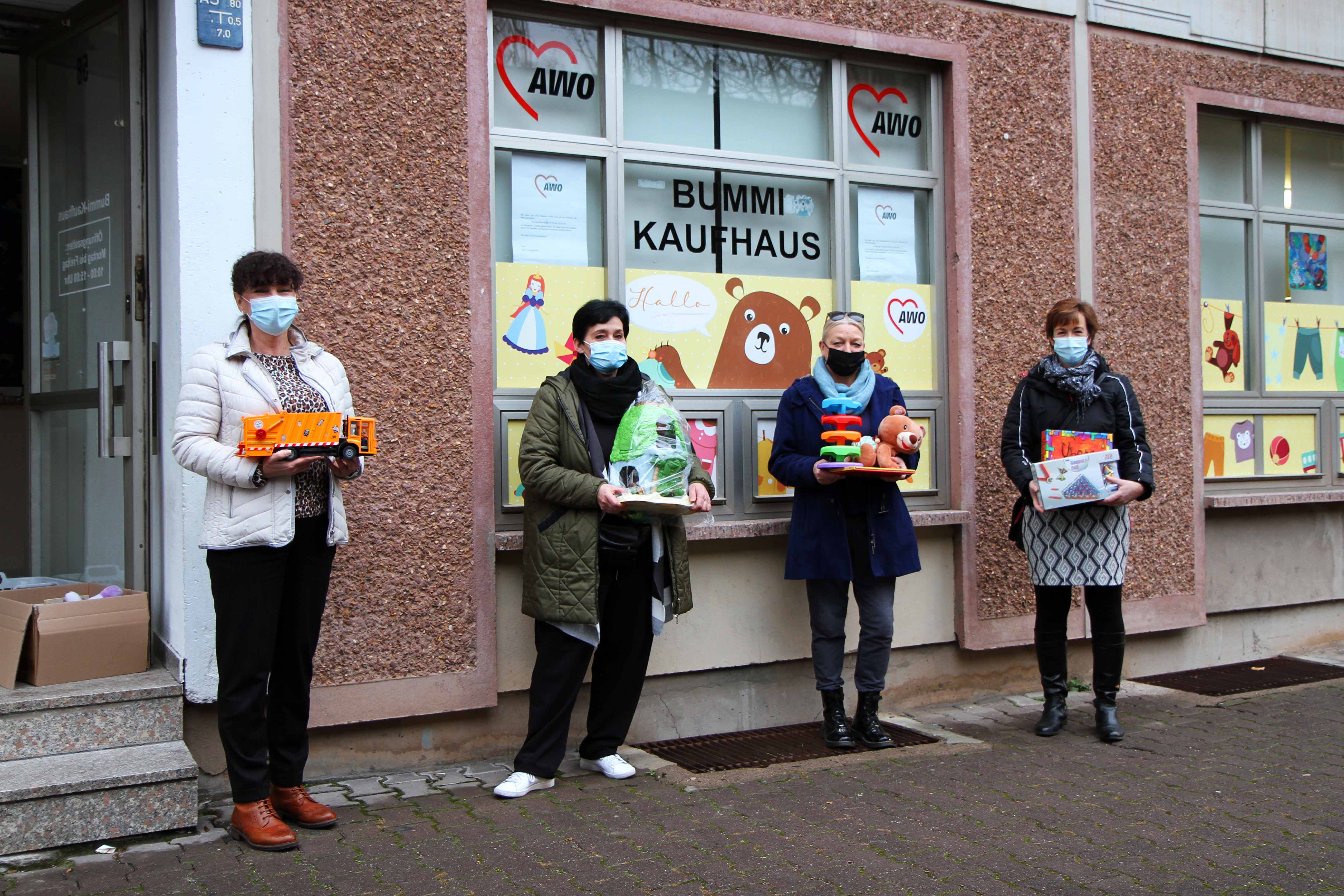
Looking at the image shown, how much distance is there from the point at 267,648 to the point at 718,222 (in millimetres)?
3072

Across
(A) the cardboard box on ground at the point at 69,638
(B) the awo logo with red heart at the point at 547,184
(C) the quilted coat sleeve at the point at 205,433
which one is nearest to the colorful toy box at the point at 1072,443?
(B) the awo logo with red heart at the point at 547,184

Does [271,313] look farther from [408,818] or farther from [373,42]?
[408,818]

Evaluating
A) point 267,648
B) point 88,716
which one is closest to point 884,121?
point 267,648

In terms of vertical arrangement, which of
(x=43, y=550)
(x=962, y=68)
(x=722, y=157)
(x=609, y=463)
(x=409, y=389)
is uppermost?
(x=962, y=68)

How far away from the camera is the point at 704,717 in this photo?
214 inches

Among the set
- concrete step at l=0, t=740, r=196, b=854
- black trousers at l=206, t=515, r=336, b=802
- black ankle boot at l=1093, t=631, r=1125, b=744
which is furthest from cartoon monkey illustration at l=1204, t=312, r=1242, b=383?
concrete step at l=0, t=740, r=196, b=854

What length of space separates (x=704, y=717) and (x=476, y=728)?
1.12 m

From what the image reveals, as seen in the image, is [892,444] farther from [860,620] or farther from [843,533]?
[860,620]

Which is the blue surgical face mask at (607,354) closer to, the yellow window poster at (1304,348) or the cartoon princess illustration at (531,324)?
the cartoon princess illustration at (531,324)

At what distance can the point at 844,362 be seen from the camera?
5.09 metres

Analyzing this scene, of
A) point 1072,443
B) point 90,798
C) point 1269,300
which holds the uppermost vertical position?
point 1269,300

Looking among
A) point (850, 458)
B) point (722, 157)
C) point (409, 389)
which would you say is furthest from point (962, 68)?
point (409, 389)

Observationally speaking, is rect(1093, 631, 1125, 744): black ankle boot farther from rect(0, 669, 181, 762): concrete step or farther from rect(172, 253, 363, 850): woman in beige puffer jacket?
rect(0, 669, 181, 762): concrete step

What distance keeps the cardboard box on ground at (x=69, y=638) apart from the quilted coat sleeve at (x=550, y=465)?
157 cm
